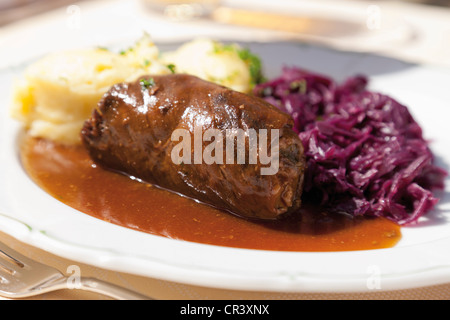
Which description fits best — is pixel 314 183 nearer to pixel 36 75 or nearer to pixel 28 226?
pixel 28 226

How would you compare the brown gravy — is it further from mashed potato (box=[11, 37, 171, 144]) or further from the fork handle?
the fork handle

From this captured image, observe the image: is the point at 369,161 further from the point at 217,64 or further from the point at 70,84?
the point at 70,84

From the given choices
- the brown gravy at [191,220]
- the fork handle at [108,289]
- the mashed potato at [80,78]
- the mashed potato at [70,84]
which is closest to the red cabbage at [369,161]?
the brown gravy at [191,220]

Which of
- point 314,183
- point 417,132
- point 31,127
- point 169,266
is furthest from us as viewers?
point 31,127

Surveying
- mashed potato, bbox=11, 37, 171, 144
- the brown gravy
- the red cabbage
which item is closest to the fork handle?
the brown gravy

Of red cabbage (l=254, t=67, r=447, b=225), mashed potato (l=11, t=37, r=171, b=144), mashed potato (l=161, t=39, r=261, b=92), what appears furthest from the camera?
mashed potato (l=161, t=39, r=261, b=92)
